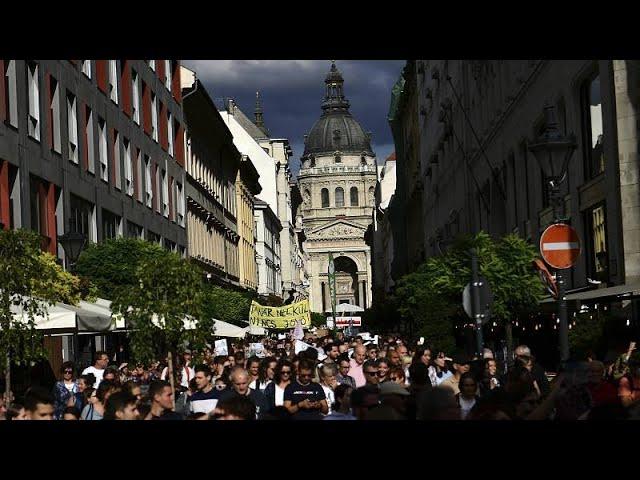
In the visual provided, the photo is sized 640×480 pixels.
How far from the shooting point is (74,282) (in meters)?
23.0

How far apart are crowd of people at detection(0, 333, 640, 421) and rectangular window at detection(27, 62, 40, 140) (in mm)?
10548

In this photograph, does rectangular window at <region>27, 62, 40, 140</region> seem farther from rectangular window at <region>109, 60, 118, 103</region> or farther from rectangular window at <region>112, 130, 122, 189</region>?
rectangular window at <region>112, 130, 122, 189</region>

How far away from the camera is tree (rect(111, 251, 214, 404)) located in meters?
20.8

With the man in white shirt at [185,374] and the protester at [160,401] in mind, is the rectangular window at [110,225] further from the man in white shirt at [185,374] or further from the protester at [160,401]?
the protester at [160,401]

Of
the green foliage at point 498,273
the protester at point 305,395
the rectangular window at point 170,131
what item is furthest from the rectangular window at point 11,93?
the rectangular window at point 170,131

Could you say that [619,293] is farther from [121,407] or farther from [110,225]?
[110,225]

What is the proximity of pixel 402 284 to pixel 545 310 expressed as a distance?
552 inches

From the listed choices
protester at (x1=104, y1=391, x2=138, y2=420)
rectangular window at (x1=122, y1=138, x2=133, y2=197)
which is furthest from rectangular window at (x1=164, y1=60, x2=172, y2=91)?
protester at (x1=104, y1=391, x2=138, y2=420)

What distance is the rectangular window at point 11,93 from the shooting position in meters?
26.4

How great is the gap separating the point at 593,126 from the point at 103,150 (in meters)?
14.9

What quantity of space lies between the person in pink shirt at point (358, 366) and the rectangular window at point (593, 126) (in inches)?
342

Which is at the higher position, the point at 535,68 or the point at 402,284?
the point at 535,68
